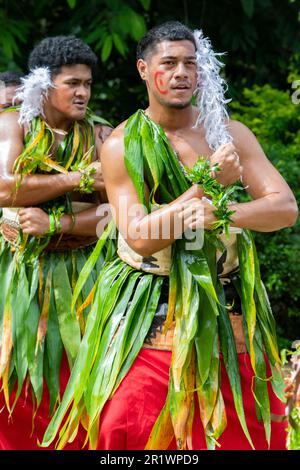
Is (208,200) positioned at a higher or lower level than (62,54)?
lower

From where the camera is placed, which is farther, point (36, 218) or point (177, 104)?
point (36, 218)

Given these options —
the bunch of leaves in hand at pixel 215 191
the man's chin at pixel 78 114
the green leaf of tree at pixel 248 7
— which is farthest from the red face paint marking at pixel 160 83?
the green leaf of tree at pixel 248 7

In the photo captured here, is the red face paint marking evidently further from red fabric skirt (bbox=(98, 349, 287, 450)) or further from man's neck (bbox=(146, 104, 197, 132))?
red fabric skirt (bbox=(98, 349, 287, 450))

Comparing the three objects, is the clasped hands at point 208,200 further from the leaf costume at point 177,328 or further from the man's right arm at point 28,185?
the man's right arm at point 28,185

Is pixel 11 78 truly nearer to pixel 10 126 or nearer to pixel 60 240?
pixel 10 126

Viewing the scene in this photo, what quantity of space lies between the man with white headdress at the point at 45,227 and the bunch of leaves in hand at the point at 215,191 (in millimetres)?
963

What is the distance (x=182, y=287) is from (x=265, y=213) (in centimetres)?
41

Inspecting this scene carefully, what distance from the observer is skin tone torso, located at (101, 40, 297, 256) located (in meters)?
4.28

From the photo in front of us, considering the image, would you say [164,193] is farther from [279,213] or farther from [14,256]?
[14,256]

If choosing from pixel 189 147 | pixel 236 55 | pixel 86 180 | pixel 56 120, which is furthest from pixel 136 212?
pixel 236 55

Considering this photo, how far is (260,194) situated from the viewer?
454cm

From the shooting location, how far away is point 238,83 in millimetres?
8547
